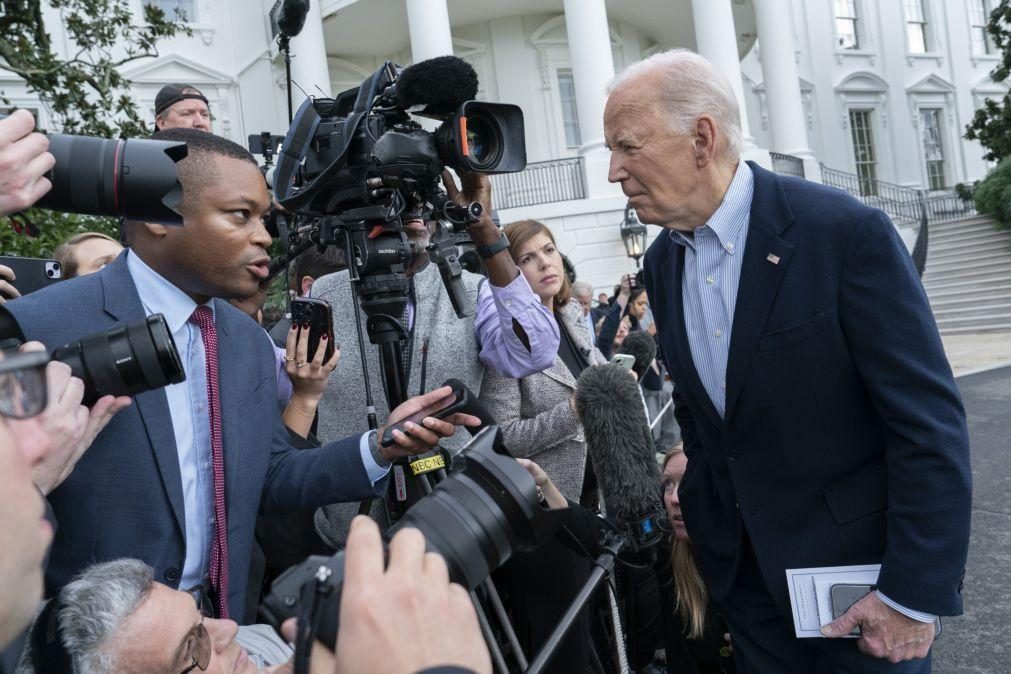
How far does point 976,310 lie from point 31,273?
17095 millimetres

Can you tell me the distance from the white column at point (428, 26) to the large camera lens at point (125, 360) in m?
15.6

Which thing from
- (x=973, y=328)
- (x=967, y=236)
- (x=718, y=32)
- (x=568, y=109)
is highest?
(x=718, y=32)

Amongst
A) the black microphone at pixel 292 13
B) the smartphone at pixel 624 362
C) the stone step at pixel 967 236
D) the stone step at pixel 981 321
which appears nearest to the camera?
the smartphone at pixel 624 362

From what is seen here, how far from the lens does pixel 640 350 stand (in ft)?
15.8

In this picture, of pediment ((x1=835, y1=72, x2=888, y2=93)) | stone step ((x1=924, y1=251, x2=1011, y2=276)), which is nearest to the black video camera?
stone step ((x1=924, y1=251, x2=1011, y2=276))

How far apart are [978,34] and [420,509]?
33198 millimetres

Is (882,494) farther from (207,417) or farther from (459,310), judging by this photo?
(207,417)

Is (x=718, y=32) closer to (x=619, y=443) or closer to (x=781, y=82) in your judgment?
(x=781, y=82)

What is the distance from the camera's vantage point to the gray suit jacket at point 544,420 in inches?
123

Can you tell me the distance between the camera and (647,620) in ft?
10.7

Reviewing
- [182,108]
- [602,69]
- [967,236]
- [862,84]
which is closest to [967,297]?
[967,236]

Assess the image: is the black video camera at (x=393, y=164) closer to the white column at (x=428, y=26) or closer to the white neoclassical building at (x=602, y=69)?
the white neoclassical building at (x=602, y=69)

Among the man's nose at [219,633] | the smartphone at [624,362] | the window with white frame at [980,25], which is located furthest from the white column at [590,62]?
the window with white frame at [980,25]

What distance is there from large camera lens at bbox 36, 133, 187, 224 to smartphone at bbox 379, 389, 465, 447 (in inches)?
30.0
